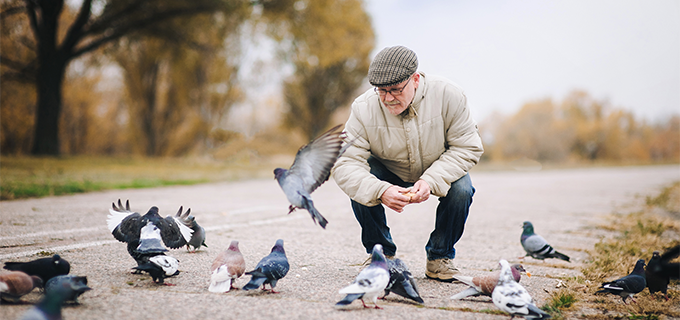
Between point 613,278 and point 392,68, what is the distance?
2316 millimetres

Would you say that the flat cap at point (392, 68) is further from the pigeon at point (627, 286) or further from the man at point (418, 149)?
the pigeon at point (627, 286)

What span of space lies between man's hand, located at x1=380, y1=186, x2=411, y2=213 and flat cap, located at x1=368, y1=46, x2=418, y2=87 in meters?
0.68

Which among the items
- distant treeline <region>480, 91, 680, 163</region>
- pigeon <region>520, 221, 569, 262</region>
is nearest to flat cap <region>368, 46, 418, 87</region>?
pigeon <region>520, 221, 569, 262</region>

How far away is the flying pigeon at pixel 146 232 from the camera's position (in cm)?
280

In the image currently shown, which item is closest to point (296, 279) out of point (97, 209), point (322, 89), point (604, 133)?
point (97, 209)

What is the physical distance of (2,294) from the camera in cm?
225

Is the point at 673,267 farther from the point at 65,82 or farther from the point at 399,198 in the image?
the point at 65,82

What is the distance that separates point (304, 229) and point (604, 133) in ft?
167

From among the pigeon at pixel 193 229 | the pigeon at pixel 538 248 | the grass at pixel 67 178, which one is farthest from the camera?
the grass at pixel 67 178

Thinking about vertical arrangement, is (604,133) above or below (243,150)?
above

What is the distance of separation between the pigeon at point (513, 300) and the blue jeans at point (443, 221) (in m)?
0.69

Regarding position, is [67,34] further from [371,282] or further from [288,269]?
[371,282]

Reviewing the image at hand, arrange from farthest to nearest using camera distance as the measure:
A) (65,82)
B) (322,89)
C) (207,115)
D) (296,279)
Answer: (322,89)
(207,115)
(65,82)
(296,279)

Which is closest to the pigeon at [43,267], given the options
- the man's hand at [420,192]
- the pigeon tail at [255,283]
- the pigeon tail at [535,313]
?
the pigeon tail at [255,283]
